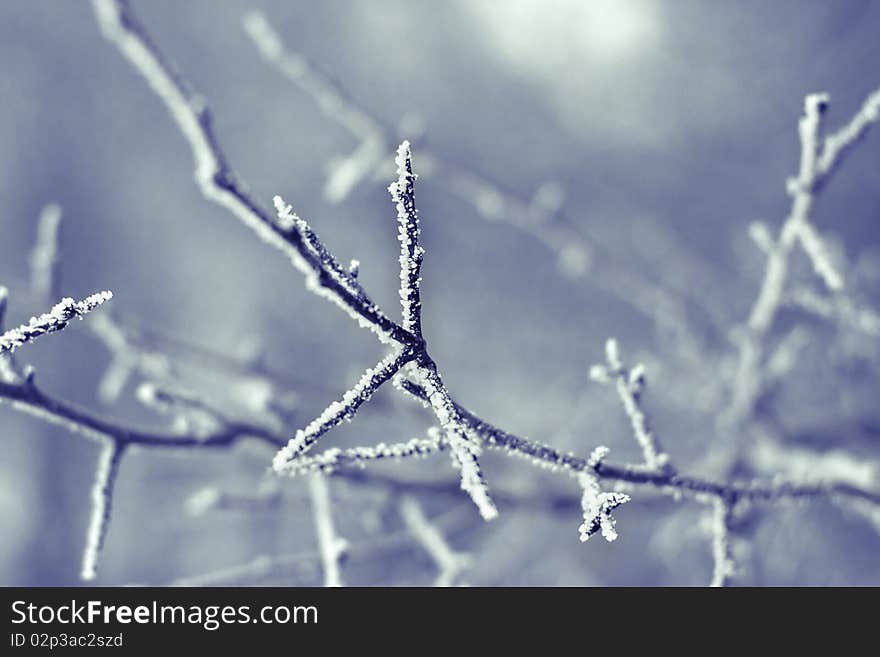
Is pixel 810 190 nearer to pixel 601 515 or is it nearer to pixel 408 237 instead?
pixel 601 515

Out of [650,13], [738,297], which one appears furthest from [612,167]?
[738,297]

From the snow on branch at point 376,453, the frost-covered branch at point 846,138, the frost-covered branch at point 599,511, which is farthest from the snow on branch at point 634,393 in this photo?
the frost-covered branch at point 846,138

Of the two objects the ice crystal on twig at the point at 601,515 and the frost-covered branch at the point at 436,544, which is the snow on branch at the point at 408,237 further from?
the frost-covered branch at the point at 436,544

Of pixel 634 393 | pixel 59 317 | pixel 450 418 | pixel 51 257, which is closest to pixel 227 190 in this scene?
pixel 59 317

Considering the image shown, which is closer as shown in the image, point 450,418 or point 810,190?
point 450,418

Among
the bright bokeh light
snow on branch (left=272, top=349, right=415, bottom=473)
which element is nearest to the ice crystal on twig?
snow on branch (left=272, top=349, right=415, bottom=473)
